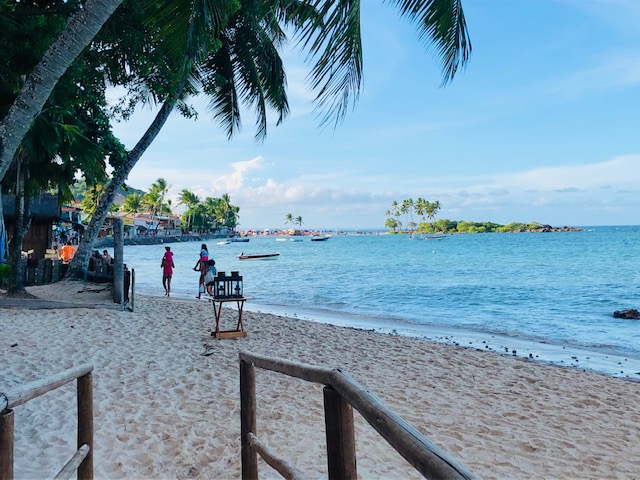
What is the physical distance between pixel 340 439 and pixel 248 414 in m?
1.13

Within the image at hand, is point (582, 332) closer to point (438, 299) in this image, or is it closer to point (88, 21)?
point (438, 299)

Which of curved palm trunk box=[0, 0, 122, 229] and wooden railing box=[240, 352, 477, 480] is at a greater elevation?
curved palm trunk box=[0, 0, 122, 229]

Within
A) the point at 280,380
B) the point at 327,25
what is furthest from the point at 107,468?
the point at 327,25

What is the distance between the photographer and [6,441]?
1.88 metres

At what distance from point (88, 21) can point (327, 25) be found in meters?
1.69

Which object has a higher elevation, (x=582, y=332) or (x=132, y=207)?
(x=132, y=207)

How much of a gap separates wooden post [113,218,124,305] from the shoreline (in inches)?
232

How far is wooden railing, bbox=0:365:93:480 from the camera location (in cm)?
185

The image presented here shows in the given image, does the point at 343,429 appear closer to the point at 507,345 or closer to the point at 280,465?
the point at 280,465

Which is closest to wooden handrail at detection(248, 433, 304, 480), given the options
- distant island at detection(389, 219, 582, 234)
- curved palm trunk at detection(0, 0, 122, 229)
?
curved palm trunk at detection(0, 0, 122, 229)

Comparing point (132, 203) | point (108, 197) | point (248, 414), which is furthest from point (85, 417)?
point (132, 203)

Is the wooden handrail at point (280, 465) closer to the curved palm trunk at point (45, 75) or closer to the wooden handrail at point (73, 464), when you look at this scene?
the wooden handrail at point (73, 464)

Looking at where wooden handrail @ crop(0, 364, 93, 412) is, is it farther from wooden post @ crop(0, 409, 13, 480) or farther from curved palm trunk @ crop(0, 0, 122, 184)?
curved palm trunk @ crop(0, 0, 122, 184)

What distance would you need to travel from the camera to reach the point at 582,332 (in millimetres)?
12750
